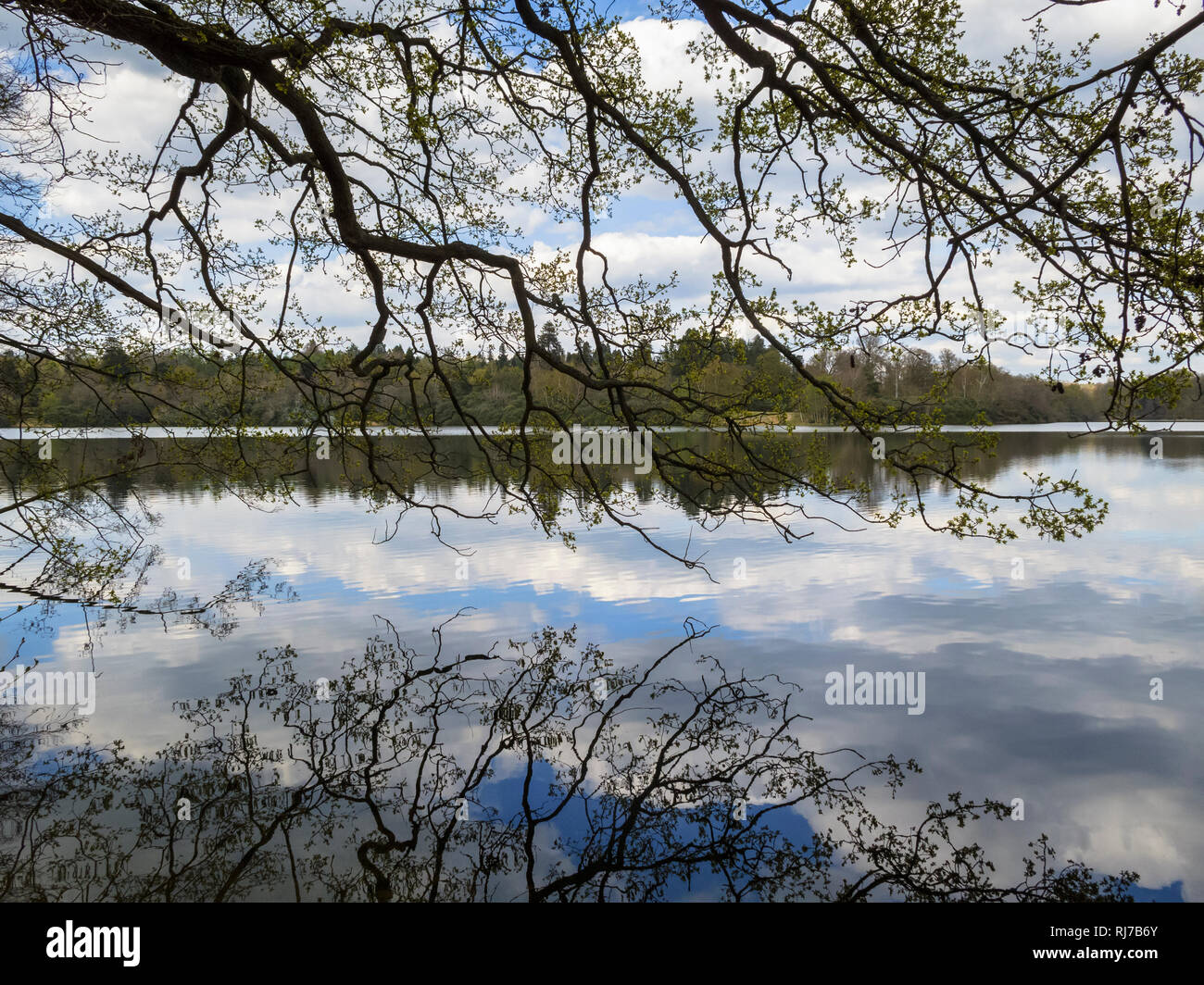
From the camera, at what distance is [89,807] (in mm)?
5117

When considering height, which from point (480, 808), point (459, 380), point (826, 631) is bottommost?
point (480, 808)

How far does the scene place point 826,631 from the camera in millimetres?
9586

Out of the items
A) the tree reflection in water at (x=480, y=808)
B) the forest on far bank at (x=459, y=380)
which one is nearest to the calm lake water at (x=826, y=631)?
the tree reflection in water at (x=480, y=808)

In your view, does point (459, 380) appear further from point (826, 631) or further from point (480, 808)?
point (480, 808)

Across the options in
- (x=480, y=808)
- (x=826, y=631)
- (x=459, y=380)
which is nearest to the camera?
(x=480, y=808)

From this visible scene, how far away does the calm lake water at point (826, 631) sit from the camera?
5.55 meters

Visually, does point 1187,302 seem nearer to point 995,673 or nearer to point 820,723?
point 820,723

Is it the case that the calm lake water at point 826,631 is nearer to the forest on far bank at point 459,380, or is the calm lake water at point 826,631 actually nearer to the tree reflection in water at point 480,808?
the tree reflection in water at point 480,808

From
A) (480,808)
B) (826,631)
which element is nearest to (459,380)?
(826,631)

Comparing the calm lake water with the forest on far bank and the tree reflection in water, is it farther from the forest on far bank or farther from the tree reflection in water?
the forest on far bank

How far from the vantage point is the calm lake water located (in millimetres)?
5551

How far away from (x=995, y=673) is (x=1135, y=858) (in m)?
3.45

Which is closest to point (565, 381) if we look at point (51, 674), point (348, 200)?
point (348, 200)

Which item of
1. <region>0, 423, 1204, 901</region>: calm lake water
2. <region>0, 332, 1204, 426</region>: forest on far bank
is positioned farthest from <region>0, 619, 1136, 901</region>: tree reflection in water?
<region>0, 332, 1204, 426</region>: forest on far bank
